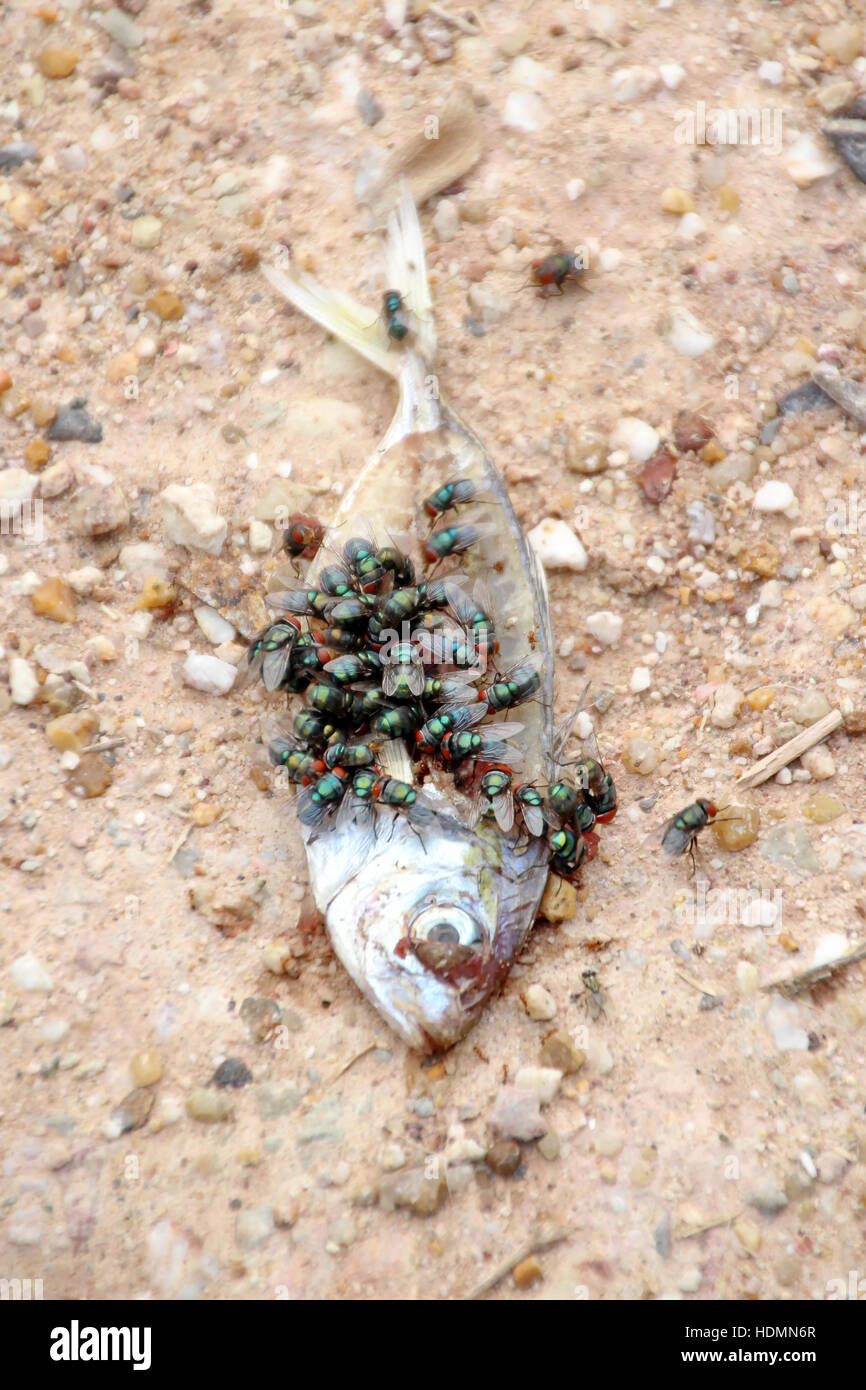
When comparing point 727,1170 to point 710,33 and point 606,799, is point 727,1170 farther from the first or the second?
point 710,33

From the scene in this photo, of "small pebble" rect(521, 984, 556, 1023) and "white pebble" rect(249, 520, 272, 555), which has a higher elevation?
"white pebble" rect(249, 520, 272, 555)

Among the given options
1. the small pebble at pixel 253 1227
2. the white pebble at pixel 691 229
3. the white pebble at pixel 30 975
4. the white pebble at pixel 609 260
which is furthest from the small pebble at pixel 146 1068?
the white pebble at pixel 691 229

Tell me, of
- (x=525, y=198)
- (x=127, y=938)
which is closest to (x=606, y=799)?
(x=127, y=938)

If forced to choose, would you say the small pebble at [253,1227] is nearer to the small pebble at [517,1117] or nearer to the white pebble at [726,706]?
the small pebble at [517,1117]

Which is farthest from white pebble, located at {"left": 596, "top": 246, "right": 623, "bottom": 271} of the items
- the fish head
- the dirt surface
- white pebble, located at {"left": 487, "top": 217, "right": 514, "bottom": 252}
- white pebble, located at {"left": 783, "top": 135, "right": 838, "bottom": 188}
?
the fish head

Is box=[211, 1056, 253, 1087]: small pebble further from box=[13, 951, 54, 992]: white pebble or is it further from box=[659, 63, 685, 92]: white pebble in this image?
box=[659, 63, 685, 92]: white pebble
